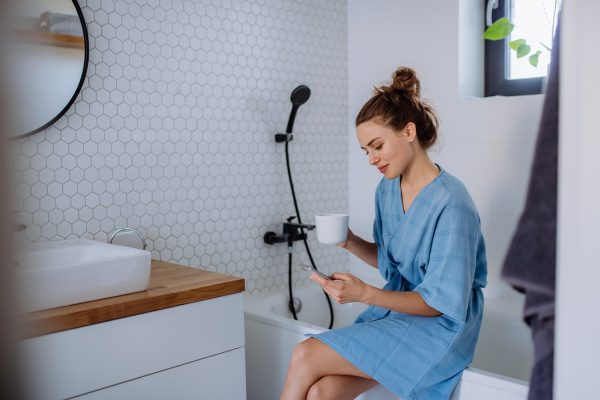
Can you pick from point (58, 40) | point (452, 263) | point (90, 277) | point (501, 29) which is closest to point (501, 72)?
point (501, 29)

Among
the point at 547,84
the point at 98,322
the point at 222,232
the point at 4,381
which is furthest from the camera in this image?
the point at 222,232

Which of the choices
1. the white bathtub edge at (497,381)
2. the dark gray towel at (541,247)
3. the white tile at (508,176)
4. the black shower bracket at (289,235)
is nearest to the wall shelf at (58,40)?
the black shower bracket at (289,235)

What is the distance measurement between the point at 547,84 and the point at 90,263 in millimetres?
1128

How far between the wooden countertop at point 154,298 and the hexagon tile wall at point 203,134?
1.11ft

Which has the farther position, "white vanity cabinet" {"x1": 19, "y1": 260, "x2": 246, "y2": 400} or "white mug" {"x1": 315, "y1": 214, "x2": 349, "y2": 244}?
"white mug" {"x1": 315, "y1": 214, "x2": 349, "y2": 244}

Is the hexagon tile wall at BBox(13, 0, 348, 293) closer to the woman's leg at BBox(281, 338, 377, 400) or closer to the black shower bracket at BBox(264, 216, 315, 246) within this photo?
the black shower bracket at BBox(264, 216, 315, 246)

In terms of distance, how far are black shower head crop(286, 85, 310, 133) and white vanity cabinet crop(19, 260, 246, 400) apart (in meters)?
0.97

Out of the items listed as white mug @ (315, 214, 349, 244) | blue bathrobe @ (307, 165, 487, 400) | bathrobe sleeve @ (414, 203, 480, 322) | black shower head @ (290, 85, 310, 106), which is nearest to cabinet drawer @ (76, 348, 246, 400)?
blue bathrobe @ (307, 165, 487, 400)

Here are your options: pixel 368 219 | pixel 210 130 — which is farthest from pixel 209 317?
pixel 368 219

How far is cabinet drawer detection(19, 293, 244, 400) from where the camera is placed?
1.08 metres

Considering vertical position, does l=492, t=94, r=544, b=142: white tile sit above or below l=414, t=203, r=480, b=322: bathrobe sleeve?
above

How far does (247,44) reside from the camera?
209 centimetres

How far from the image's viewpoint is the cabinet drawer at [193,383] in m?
1.19

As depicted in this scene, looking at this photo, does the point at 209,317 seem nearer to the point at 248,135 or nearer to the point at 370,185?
the point at 248,135
